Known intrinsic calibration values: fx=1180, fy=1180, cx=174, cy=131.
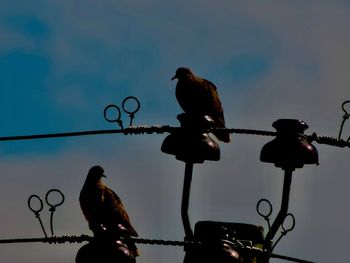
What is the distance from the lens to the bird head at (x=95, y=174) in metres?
12.4

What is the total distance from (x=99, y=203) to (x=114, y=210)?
90cm

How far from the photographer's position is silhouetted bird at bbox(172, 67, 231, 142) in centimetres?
1149

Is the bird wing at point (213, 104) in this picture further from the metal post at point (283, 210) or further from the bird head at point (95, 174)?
the metal post at point (283, 210)

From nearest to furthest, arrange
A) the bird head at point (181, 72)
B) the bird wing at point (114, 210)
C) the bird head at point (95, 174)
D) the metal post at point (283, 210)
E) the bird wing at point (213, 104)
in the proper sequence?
the metal post at point (283, 210)
the bird wing at point (114, 210)
the bird wing at point (213, 104)
the bird head at point (95, 174)
the bird head at point (181, 72)

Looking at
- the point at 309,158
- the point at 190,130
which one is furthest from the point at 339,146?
the point at 190,130

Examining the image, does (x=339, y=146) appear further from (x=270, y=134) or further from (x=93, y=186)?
(x=93, y=186)

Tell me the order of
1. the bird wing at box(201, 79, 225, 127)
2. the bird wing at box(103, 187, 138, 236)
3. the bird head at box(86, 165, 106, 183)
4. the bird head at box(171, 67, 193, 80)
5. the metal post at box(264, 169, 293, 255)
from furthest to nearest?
the bird head at box(171, 67, 193, 80)
the bird head at box(86, 165, 106, 183)
the bird wing at box(201, 79, 225, 127)
the bird wing at box(103, 187, 138, 236)
the metal post at box(264, 169, 293, 255)

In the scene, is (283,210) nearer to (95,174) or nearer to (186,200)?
(186,200)

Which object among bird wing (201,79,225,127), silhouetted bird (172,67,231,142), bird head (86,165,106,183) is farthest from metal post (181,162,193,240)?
bird head (86,165,106,183)

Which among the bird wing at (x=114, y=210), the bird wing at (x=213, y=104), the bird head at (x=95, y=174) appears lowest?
the bird wing at (x=114, y=210)

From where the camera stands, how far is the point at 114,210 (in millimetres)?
10656

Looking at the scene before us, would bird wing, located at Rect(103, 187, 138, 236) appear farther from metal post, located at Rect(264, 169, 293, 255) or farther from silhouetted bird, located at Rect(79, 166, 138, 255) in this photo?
metal post, located at Rect(264, 169, 293, 255)

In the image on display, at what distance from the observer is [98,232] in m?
6.27

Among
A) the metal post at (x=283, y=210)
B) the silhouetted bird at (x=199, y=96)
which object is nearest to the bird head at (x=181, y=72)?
the silhouetted bird at (x=199, y=96)
